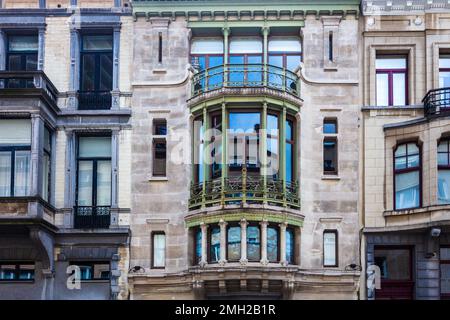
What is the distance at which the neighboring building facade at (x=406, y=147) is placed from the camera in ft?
71.7

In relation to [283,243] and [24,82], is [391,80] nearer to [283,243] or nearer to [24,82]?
[283,243]

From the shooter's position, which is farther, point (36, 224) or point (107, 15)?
point (107, 15)

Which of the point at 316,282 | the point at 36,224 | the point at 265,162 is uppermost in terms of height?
the point at 265,162

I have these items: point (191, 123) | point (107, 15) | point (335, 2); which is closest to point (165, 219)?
point (191, 123)

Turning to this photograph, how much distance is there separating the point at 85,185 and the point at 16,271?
109 inches

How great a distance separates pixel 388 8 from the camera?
23.1 meters

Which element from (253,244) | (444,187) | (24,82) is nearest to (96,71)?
(24,82)

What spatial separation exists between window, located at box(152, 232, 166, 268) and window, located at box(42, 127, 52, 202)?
291 centimetres

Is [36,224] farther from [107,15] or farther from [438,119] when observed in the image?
[438,119]

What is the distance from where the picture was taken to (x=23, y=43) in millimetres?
23531

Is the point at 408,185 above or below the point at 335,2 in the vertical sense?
below

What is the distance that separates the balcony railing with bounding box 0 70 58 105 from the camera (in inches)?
867

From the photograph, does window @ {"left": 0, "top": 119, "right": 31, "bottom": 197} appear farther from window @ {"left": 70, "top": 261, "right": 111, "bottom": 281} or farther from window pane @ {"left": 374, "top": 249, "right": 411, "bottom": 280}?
window pane @ {"left": 374, "top": 249, "right": 411, "bottom": 280}

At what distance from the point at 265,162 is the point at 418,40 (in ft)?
17.1
